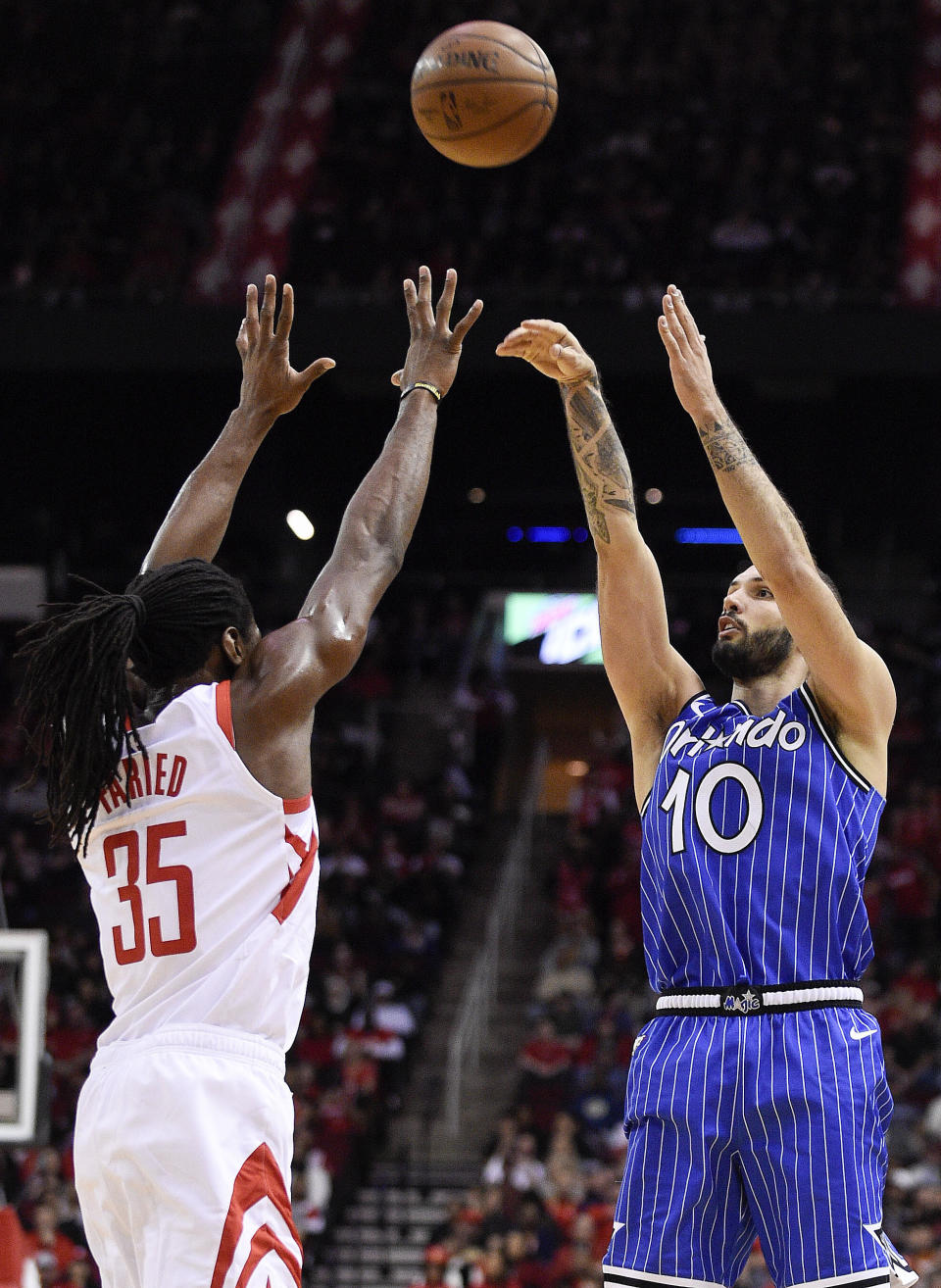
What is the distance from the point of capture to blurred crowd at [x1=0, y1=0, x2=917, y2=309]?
17.1 m

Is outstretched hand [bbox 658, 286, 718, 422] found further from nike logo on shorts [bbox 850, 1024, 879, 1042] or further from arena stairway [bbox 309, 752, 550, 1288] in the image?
arena stairway [bbox 309, 752, 550, 1288]

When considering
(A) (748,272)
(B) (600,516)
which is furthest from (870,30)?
(B) (600,516)

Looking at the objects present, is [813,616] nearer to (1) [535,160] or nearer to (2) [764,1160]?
(2) [764,1160]

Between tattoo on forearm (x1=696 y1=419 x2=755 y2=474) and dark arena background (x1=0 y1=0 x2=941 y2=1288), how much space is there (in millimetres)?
8974

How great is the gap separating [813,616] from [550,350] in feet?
3.76

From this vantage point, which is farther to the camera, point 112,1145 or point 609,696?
point 609,696

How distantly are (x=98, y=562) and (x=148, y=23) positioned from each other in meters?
6.55

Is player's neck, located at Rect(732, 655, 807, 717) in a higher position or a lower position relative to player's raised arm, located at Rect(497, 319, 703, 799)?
lower

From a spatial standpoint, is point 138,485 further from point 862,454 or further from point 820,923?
point 820,923

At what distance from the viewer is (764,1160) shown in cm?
354

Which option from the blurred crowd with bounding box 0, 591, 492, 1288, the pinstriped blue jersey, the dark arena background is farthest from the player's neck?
the dark arena background

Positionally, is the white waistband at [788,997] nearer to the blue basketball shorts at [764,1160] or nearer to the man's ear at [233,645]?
the blue basketball shorts at [764,1160]

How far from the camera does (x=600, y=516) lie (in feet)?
14.7

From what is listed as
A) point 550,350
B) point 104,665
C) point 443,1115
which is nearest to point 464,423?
point 443,1115
